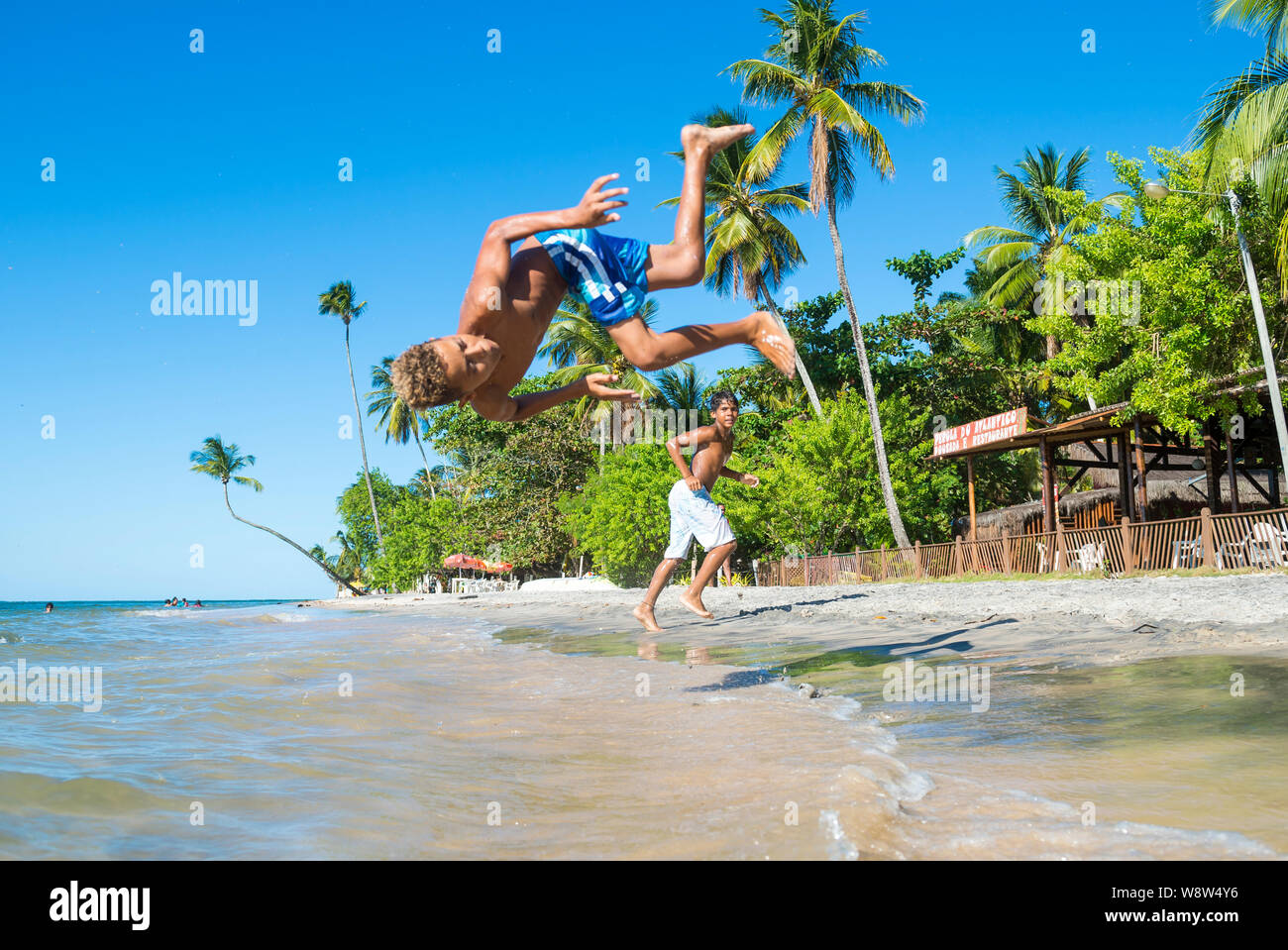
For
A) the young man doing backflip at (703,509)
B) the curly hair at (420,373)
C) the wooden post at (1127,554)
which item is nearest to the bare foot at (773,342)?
the curly hair at (420,373)

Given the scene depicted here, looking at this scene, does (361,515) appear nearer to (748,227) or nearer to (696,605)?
(748,227)

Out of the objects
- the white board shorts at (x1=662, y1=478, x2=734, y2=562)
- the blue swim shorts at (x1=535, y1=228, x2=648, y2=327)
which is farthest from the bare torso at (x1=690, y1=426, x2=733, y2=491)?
the blue swim shorts at (x1=535, y1=228, x2=648, y2=327)

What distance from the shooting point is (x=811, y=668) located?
24.2 feet

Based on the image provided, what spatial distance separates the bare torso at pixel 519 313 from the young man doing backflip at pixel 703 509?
5.02 meters

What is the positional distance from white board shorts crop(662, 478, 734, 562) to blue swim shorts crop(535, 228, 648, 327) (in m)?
5.37

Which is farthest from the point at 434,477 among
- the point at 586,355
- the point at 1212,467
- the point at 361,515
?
the point at 1212,467

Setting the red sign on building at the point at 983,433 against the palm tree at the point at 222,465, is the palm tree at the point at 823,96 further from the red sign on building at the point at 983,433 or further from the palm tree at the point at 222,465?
the palm tree at the point at 222,465

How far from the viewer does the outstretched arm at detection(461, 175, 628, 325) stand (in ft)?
13.5

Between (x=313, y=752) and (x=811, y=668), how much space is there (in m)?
4.26

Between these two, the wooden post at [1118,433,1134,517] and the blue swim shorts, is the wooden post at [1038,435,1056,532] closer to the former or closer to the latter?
the wooden post at [1118,433,1134,517]

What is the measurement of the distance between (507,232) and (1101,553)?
1594 centimetres

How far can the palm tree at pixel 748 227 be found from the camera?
30719mm

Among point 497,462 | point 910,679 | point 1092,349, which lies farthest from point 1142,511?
point 497,462

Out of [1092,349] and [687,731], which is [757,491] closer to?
[1092,349]
